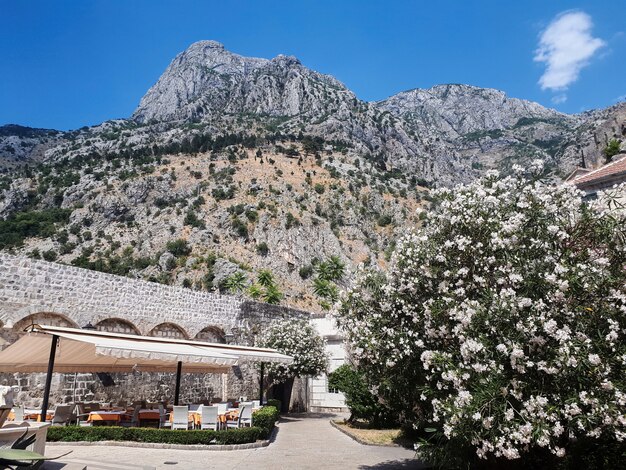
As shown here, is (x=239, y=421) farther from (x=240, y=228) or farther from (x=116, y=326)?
(x=240, y=228)

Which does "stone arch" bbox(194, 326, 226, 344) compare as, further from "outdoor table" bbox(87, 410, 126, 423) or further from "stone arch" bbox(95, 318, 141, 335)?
"outdoor table" bbox(87, 410, 126, 423)

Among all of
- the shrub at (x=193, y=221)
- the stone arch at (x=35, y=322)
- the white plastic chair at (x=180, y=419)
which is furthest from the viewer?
the shrub at (x=193, y=221)

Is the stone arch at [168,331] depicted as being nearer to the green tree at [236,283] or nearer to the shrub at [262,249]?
the green tree at [236,283]

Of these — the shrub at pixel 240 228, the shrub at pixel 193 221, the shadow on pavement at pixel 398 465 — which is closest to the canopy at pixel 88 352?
the shadow on pavement at pixel 398 465

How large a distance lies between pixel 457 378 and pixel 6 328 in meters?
11.8

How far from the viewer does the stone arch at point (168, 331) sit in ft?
56.5

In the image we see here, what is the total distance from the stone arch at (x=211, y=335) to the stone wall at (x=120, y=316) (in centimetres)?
4

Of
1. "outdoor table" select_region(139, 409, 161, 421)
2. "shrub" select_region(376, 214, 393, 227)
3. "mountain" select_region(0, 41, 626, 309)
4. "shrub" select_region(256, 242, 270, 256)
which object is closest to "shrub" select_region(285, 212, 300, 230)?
"mountain" select_region(0, 41, 626, 309)

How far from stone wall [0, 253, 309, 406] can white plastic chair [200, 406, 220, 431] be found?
466cm

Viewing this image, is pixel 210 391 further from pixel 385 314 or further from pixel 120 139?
pixel 120 139

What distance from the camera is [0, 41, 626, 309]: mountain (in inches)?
2237

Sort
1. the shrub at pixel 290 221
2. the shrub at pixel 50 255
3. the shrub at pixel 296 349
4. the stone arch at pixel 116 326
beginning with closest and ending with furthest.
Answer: the stone arch at pixel 116 326 < the shrub at pixel 296 349 < the shrub at pixel 50 255 < the shrub at pixel 290 221

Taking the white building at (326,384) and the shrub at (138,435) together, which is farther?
the white building at (326,384)

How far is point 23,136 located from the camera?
337 feet
